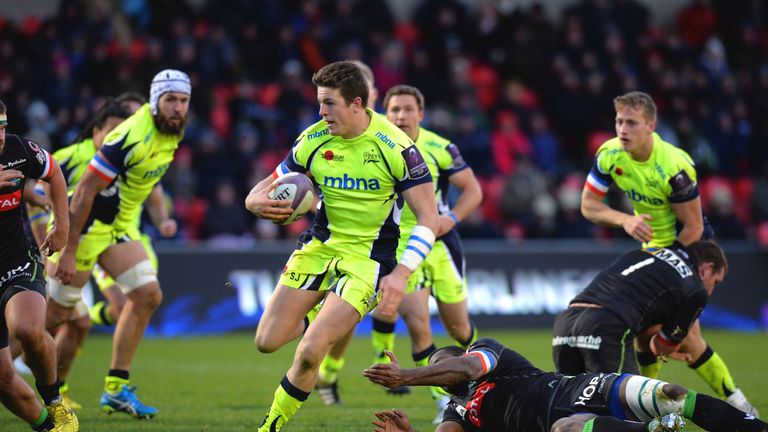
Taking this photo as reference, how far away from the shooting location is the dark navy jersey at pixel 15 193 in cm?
760

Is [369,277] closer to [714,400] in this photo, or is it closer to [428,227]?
[428,227]

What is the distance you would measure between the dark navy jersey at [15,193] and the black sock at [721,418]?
4.77 m

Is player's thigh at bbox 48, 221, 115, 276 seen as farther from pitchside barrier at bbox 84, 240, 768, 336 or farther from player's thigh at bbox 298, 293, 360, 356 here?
pitchside barrier at bbox 84, 240, 768, 336

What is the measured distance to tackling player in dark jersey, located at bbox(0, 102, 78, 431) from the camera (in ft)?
24.3

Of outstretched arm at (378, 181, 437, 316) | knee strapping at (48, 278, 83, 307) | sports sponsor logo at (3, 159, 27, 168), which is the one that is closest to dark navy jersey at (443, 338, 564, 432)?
outstretched arm at (378, 181, 437, 316)

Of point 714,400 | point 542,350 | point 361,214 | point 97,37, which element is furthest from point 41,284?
point 97,37

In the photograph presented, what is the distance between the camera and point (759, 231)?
63.3 feet

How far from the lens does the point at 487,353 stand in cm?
712

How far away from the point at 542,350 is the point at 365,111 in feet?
26.0

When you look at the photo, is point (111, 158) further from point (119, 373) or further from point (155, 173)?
point (119, 373)

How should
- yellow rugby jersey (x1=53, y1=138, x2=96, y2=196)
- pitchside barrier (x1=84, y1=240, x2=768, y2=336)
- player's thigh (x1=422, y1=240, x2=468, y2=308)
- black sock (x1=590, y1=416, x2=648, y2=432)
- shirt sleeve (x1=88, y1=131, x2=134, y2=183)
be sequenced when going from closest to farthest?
black sock (x1=590, y1=416, x2=648, y2=432) → shirt sleeve (x1=88, y1=131, x2=134, y2=183) → player's thigh (x1=422, y1=240, x2=468, y2=308) → yellow rugby jersey (x1=53, y1=138, x2=96, y2=196) → pitchside barrier (x1=84, y1=240, x2=768, y2=336)

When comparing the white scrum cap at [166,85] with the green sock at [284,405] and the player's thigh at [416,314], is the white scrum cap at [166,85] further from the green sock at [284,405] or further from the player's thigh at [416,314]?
the green sock at [284,405]

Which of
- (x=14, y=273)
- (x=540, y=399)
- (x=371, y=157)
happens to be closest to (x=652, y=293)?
(x=540, y=399)

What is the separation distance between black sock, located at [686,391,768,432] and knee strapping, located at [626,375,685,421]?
0.10 metres
